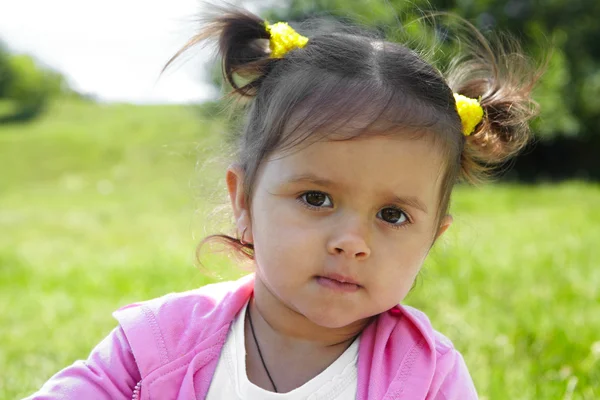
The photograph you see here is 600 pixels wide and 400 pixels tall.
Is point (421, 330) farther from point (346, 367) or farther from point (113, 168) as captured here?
point (113, 168)

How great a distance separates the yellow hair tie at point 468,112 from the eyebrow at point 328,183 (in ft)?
0.93

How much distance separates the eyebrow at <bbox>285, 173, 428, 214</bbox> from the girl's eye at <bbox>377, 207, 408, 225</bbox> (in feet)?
0.10

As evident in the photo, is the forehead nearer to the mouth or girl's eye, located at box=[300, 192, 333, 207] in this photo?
girl's eye, located at box=[300, 192, 333, 207]

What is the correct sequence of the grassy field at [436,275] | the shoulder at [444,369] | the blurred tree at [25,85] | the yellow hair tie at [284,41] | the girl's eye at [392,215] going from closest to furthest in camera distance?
1. the girl's eye at [392,215]
2. the shoulder at [444,369]
3. the yellow hair tie at [284,41]
4. the grassy field at [436,275]
5. the blurred tree at [25,85]

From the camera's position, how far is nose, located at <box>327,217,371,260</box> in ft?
5.25

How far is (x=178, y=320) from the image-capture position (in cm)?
191

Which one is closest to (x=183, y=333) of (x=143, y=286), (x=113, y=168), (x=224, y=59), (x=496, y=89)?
(x=224, y=59)

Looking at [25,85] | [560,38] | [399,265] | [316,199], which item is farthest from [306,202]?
[25,85]

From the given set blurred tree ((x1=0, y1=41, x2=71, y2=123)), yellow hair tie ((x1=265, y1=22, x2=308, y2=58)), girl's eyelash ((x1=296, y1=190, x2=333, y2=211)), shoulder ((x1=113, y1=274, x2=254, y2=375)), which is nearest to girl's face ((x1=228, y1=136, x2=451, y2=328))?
girl's eyelash ((x1=296, y1=190, x2=333, y2=211))

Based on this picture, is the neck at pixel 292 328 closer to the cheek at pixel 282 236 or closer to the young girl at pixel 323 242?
the young girl at pixel 323 242

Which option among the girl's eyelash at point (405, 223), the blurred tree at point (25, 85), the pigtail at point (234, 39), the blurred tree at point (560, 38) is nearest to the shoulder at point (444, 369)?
the girl's eyelash at point (405, 223)

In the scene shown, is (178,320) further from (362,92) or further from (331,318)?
(362,92)

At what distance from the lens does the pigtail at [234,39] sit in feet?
6.78

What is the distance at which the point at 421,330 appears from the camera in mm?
1868
